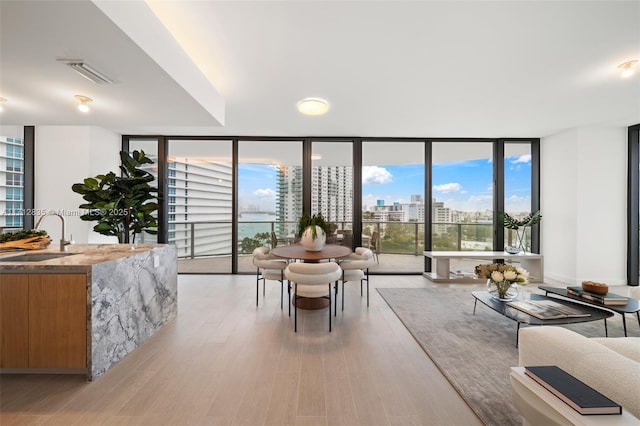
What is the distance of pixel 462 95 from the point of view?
11.3ft

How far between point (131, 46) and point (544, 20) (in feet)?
10.2

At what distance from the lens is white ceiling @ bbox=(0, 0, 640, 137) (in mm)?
1928

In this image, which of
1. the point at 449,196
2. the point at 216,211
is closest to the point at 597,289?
the point at 449,196

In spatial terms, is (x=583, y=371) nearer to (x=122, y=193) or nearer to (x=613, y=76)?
(x=613, y=76)

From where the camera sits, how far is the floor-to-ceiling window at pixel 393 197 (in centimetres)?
562

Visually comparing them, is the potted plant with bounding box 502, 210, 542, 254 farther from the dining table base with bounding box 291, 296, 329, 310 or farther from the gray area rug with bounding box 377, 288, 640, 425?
the dining table base with bounding box 291, 296, 329, 310

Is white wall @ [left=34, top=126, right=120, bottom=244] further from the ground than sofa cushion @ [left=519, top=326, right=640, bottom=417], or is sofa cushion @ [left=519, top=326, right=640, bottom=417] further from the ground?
white wall @ [left=34, top=126, right=120, bottom=244]

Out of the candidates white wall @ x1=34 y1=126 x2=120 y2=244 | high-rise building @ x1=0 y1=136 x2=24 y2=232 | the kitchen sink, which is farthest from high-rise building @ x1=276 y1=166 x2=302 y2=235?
high-rise building @ x1=0 y1=136 x2=24 y2=232

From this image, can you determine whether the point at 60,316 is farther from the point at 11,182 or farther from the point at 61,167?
the point at 11,182

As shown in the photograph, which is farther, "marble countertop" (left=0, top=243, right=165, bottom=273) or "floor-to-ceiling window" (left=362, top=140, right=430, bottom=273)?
"floor-to-ceiling window" (left=362, top=140, right=430, bottom=273)

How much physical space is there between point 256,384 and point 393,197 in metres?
4.52

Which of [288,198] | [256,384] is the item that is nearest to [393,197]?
[288,198]

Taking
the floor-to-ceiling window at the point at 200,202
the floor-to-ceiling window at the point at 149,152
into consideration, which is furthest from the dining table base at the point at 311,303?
the floor-to-ceiling window at the point at 149,152

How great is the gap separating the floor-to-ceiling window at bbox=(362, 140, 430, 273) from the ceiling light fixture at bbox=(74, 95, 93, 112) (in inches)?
169
